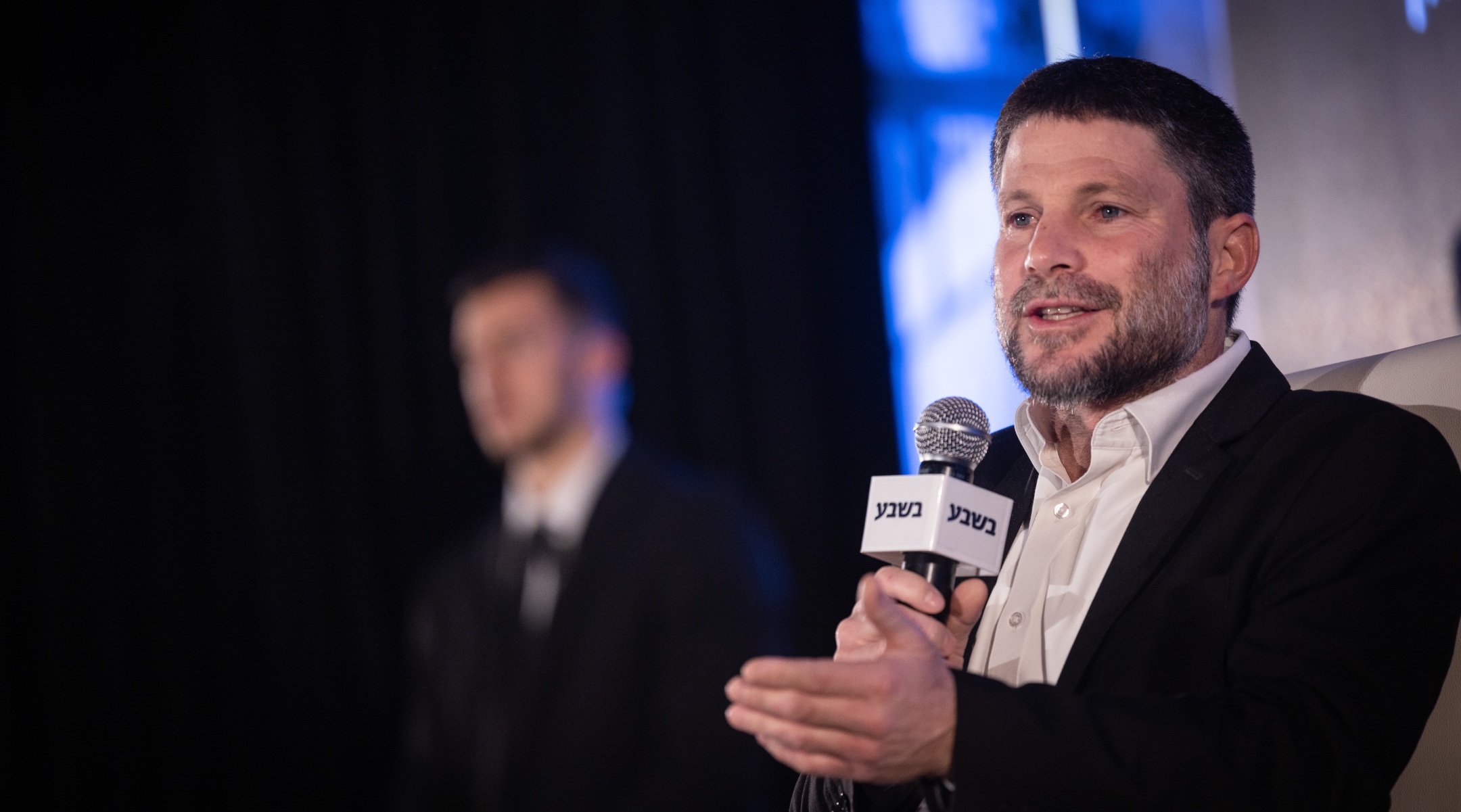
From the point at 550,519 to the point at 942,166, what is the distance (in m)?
1.63

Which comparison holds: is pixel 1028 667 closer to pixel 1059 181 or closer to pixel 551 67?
pixel 1059 181

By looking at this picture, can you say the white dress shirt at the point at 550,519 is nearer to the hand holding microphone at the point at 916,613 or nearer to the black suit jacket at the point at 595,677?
the black suit jacket at the point at 595,677

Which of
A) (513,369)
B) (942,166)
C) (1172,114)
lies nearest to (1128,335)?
(1172,114)

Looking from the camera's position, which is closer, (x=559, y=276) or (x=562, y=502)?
(x=562, y=502)

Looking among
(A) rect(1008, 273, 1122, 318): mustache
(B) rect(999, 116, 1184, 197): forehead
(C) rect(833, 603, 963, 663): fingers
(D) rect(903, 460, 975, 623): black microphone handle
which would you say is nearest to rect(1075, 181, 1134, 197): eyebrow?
(B) rect(999, 116, 1184, 197): forehead

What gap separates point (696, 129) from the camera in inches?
110

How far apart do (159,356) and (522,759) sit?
128 centimetres

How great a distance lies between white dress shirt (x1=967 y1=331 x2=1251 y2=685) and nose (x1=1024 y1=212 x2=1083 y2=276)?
20cm

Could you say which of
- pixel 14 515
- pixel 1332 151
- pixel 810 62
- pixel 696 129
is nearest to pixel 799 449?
pixel 696 129

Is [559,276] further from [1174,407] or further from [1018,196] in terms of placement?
[1174,407]

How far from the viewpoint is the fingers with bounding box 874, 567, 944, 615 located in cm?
89

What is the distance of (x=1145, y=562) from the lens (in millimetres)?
1040

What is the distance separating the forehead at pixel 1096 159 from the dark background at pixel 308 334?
1.49 meters

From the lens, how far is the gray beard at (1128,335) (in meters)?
1.24
